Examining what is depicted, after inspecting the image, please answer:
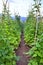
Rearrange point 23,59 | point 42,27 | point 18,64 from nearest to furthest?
point 18,64 → point 23,59 → point 42,27

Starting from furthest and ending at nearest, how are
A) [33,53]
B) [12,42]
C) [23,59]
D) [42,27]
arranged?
[42,27]
[12,42]
[23,59]
[33,53]

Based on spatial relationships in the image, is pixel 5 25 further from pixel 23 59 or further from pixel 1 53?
pixel 1 53

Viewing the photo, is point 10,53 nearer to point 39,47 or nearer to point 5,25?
point 39,47

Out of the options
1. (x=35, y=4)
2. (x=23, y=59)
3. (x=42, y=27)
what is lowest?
(x=23, y=59)

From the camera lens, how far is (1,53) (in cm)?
414

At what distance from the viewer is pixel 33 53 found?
4.41 meters

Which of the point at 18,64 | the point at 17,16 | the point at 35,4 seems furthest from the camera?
the point at 17,16

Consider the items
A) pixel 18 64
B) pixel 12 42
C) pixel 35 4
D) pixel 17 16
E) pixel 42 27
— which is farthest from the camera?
pixel 17 16

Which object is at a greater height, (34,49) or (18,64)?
(34,49)

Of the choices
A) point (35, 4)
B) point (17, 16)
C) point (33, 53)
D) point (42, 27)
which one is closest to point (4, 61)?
point (33, 53)

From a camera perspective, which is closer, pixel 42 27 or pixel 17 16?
pixel 42 27

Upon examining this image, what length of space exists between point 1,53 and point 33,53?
2.47 ft

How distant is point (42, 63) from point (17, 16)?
18.7 m

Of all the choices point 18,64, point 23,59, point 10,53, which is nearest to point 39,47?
point 10,53
